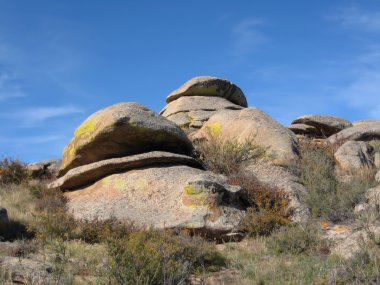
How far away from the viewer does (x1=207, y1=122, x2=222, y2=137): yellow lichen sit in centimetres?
1585

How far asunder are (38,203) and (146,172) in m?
2.76

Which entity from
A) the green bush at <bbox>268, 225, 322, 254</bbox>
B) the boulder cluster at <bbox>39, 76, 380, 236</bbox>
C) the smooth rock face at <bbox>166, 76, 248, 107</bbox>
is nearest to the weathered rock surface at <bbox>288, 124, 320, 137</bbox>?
the boulder cluster at <bbox>39, 76, 380, 236</bbox>

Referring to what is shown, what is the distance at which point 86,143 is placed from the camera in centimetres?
1320

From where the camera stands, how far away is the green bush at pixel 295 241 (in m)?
8.84

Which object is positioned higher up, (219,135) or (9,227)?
(219,135)

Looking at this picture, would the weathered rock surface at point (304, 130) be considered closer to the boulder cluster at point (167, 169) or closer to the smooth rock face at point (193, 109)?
the smooth rock face at point (193, 109)

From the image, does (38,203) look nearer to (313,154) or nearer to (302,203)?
(302,203)

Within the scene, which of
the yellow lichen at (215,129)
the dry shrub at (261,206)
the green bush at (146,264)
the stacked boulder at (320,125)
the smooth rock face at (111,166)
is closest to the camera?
the green bush at (146,264)

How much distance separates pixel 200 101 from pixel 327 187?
32.8ft

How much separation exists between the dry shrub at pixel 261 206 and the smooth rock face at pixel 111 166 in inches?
69.2

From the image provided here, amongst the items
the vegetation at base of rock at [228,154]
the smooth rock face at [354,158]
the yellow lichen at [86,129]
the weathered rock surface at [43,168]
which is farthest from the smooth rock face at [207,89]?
the yellow lichen at [86,129]

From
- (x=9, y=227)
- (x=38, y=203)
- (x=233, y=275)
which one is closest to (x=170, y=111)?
(x=38, y=203)

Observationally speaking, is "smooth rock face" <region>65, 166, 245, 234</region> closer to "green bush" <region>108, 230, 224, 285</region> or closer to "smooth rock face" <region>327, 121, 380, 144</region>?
"green bush" <region>108, 230, 224, 285</region>

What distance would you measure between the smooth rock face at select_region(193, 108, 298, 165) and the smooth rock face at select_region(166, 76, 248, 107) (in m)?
5.36
